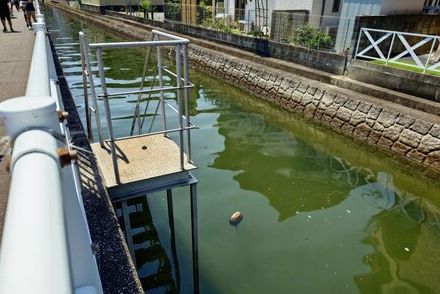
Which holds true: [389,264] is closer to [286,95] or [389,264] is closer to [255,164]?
[255,164]

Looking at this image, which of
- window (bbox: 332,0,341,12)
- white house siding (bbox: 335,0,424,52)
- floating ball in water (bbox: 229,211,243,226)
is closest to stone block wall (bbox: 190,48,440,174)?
white house siding (bbox: 335,0,424,52)

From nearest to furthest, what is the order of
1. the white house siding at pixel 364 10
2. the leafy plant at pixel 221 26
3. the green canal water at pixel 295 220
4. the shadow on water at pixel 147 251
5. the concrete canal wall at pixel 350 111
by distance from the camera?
the shadow on water at pixel 147 251 < the green canal water at pixel 295 220 < the concrete canal wall at pixel 350 111 < the white house siding at pixel 364 10 < the leafy plant at pixel 221 26

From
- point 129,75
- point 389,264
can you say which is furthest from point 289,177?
point 129,75

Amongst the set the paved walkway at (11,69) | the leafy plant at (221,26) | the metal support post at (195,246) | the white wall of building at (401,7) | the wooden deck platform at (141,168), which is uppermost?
the white wall of building at (401,7)

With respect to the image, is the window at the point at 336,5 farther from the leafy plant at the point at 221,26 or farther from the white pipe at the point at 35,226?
the white pipe at the point at 35,226

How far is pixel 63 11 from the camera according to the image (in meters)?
46.6

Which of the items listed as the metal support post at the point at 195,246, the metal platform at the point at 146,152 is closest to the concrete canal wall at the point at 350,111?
the metal support post at the point at 195,246

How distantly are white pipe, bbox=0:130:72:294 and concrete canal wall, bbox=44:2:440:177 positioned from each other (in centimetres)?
863

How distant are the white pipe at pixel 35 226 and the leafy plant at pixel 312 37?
11.6 metres

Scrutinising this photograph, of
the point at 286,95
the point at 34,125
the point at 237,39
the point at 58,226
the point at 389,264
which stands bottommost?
the point at 389,264

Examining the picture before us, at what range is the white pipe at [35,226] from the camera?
662mm

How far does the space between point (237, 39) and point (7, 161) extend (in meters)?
15.2

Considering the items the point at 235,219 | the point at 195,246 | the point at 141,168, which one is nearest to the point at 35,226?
the point at 141,168

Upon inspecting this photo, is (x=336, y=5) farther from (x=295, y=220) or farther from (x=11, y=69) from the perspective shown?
(x=11, y=69)
